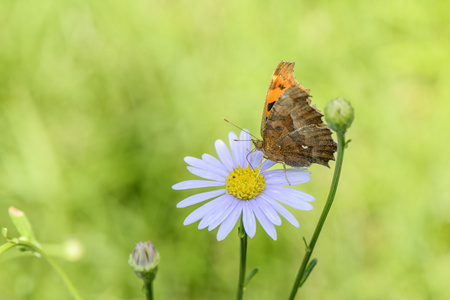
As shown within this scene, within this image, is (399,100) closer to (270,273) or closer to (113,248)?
(270,273)

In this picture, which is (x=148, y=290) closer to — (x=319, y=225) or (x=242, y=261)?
(x=242, y=261)

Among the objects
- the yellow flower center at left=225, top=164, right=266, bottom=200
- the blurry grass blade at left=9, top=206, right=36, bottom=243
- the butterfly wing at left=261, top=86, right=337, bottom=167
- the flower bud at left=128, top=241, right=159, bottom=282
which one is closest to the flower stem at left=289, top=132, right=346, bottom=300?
the butterfly wing at left=261, top=86, right=337, bottom=167

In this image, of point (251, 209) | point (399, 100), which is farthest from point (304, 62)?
point (251, 209)

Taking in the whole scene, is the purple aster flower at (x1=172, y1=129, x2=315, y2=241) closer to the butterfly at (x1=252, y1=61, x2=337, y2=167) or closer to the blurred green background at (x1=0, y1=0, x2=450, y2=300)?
the butterfly at (x1=252, y1=61, x2=337, y2=167)

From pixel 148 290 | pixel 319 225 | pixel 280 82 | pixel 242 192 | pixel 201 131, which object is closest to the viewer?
pixel 319 225

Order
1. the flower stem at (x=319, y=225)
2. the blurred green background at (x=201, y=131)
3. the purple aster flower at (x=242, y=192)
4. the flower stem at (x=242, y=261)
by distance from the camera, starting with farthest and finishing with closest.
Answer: the blurred green background at (x=201, y=131), the purple aster flower at (x=242, y=192), the flower stem at (x=242, y=261), the flower stem at (x=319, y=225)

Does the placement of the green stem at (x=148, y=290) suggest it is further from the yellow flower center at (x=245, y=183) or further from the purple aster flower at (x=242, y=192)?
the yellow flower center at (x=245, y=183)

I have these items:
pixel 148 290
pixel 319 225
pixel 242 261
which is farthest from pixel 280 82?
pixel 148 290

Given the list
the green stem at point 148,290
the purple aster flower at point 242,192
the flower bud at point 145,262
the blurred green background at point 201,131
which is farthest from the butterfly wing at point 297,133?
the blurred green background at point 201,131
